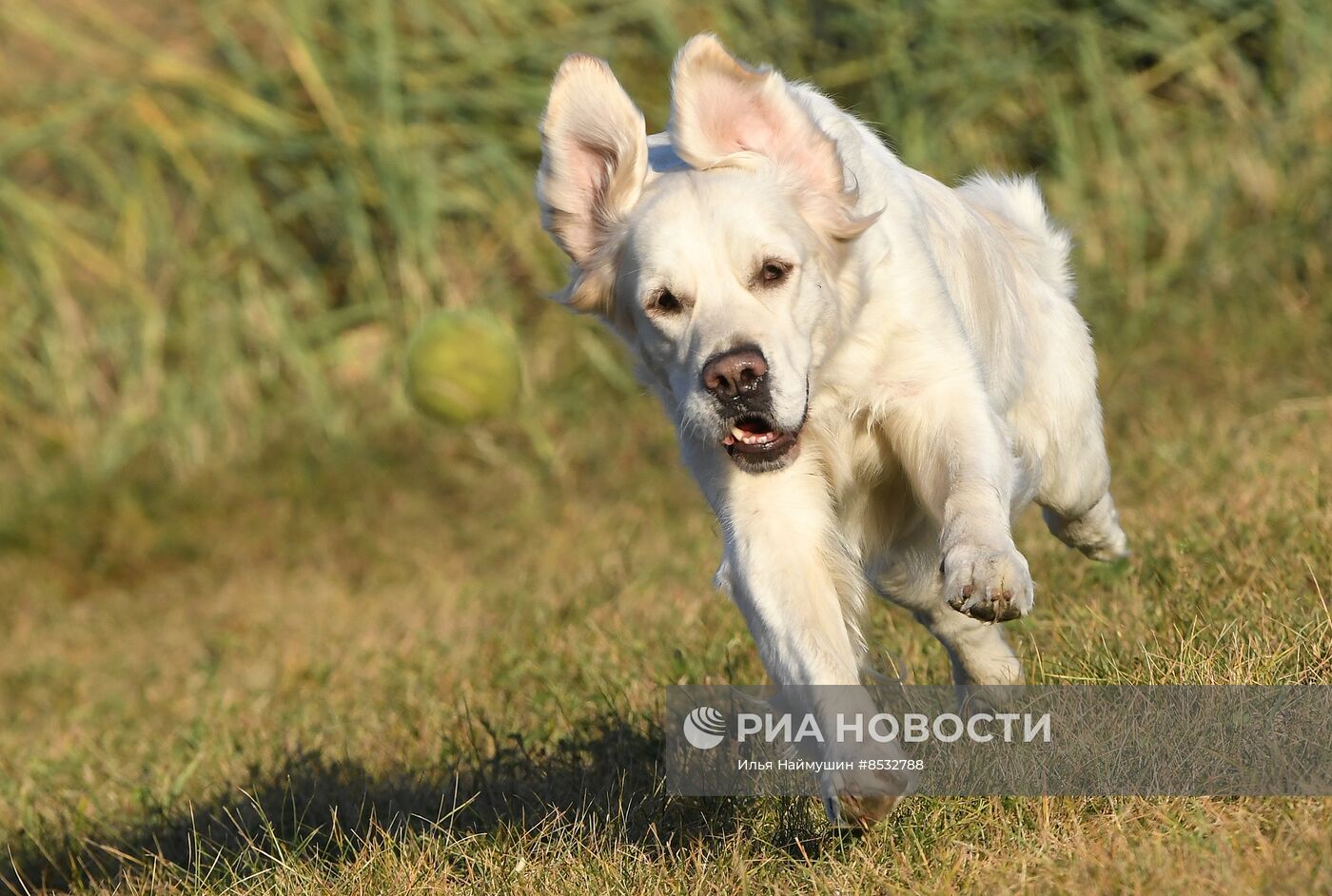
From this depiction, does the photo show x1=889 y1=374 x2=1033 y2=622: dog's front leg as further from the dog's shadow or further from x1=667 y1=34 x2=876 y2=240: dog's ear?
the dog's shadow

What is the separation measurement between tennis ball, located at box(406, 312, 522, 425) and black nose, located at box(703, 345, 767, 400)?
3.14 meters

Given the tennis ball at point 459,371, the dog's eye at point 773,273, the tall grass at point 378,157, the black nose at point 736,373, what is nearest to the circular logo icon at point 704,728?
the black nose at point 736,373

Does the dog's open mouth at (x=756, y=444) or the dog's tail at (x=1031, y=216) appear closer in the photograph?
the dog's open mouth at (x=756, y=444)

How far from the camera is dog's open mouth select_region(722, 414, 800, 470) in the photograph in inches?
Answer: 125

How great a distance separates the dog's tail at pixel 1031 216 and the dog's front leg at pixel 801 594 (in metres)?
1.24

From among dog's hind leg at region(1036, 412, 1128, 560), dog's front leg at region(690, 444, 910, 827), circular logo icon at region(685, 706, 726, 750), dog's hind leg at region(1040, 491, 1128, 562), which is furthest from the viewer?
dog's hind leg at region(1040, 491, 1128, 562)

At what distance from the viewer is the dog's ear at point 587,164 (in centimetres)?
331

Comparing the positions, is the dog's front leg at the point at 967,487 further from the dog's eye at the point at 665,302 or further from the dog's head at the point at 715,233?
the dog's eye at the point at 665,302

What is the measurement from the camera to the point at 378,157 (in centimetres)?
789

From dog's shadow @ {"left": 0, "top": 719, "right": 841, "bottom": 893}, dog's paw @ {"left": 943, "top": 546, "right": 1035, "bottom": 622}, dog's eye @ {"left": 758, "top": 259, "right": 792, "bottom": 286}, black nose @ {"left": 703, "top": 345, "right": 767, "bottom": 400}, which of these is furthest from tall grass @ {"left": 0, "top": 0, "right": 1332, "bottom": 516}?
dog's paw @ {"left": 943, "top": 546, "right": 1035, "bottom": 622}

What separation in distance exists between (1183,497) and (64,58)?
6001mm

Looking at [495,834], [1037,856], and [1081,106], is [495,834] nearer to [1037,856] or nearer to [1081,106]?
[1037,856]

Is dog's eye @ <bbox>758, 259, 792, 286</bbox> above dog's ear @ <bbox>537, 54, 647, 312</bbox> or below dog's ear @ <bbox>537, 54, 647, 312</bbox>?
below

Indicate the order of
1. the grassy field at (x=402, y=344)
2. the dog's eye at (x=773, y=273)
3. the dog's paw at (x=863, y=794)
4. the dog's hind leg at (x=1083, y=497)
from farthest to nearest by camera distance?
the grassy field at (x=402, y=344) → the dog's hind leg at (x=1083, y=497) → the dog's eye at (x=773, y=273) → the dog's paw at (x=863, y=794)
